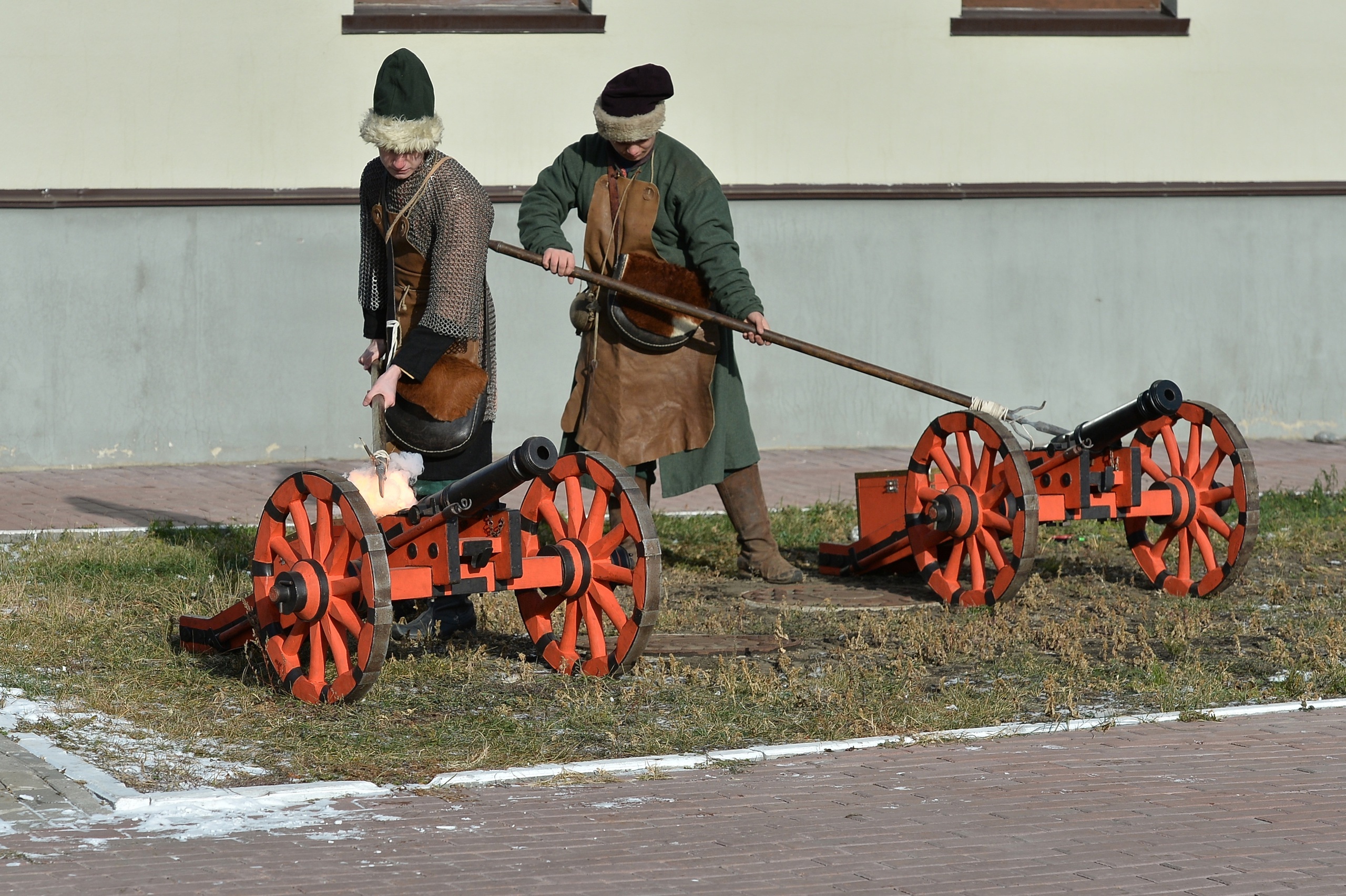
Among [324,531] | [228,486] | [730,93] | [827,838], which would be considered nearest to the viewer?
[827,838]

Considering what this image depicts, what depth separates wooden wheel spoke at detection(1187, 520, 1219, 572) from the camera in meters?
7.80

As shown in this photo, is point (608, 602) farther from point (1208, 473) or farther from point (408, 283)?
point (1208, 473)

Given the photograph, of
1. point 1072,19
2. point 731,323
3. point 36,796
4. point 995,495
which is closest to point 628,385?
point 731,323

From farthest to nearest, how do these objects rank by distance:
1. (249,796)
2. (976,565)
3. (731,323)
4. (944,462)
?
(944,462) → (976,565) → (731,323) → (249,796)

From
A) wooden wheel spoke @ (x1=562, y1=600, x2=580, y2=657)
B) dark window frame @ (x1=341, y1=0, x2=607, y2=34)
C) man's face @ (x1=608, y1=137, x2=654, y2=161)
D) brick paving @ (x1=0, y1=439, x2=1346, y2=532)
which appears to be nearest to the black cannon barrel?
man's face @ (x1=608, y1=137, x2=654, y2=161)

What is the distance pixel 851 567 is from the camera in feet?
27.7

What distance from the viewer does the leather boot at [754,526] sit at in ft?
27.2

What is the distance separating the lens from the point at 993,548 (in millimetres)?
7562

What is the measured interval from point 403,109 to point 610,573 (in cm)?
163

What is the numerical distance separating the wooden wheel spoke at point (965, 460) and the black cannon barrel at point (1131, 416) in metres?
0.41

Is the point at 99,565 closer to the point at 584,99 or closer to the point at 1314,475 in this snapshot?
the point at 584,99

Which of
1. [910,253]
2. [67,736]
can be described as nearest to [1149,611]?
[67,736]

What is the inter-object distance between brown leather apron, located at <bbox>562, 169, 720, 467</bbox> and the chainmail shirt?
1369 millimetres

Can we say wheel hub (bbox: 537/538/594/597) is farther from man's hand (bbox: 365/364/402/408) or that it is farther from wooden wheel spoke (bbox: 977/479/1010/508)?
wooden wheel spoke (bbox: 977/479/1010/508)
